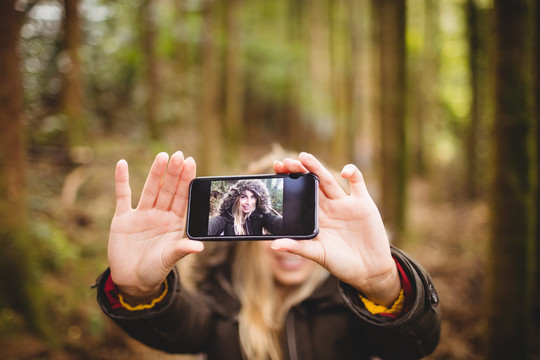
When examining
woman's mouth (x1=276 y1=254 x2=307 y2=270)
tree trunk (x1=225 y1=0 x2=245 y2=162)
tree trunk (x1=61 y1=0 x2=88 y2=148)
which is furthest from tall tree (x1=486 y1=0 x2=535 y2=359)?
tree trunk (x1=225 y1=0 x2=245 y2=162)

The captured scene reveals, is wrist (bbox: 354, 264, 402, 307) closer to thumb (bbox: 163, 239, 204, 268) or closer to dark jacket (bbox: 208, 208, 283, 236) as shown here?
dark jacket (bbox: 208, 208, 283, 236)

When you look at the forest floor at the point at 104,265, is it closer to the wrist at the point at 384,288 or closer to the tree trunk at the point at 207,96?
the tree trunk at the point at 207,96

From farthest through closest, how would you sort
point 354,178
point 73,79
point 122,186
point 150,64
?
point 150,64, point 73,79, point 122,186, point 354,178

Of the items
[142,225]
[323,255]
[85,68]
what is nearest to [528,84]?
[323,255]

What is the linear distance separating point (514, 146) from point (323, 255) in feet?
8.40

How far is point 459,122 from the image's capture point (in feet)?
57.5

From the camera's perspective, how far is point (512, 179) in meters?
2.90

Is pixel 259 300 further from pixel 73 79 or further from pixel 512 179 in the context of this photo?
pixel 73 79

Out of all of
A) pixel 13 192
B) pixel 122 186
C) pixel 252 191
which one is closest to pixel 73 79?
pixel 13 192

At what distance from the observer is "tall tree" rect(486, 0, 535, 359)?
2.86 m

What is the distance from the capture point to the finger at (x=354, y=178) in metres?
1.45

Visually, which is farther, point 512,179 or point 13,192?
point 13,192

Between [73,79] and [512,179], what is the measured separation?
9.85 m

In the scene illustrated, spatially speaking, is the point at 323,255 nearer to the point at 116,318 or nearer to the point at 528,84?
the point at 116,318
